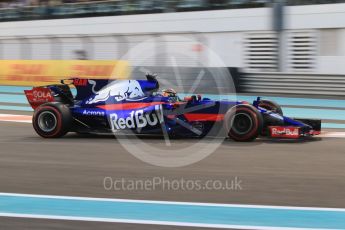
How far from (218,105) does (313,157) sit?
5.71ft

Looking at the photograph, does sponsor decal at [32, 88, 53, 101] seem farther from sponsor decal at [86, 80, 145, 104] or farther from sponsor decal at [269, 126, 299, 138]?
sponsor decal at [269, 126, 299, 138]

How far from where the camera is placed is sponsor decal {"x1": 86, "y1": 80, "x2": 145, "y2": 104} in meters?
8.45

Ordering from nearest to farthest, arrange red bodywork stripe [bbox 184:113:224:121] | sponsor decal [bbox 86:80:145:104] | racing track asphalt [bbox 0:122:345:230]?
racing track asphalt [bbox 0:122:345:230] < red bodywork stripe [bbox 184:113:224:121] < sponsor decal [bbox 86:80:145:104]

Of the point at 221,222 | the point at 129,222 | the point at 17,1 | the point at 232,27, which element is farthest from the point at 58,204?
the point at 17,1

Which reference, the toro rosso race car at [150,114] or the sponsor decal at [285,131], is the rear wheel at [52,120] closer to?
the toro rosso race car at [150,114]

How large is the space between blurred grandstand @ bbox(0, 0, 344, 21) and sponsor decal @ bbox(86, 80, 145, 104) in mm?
13708

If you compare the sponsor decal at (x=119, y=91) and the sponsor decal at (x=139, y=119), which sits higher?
the sponsor decal at (x=119, y=91)

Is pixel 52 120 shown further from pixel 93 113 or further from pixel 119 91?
pixel 119 91

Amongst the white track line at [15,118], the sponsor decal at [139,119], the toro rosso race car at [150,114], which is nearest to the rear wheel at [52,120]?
the toro rosso race car at [150,114]

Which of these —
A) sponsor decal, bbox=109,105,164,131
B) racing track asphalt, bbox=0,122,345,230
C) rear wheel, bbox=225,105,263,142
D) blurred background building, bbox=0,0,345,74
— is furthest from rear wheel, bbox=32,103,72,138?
blurred background building, bbox=0,0,345,74

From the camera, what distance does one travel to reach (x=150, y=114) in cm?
812

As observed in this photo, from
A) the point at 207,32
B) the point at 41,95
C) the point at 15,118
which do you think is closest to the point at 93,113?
the point at 41,95

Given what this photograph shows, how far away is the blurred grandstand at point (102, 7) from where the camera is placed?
22.8 meters

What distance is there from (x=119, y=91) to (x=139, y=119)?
607mm
